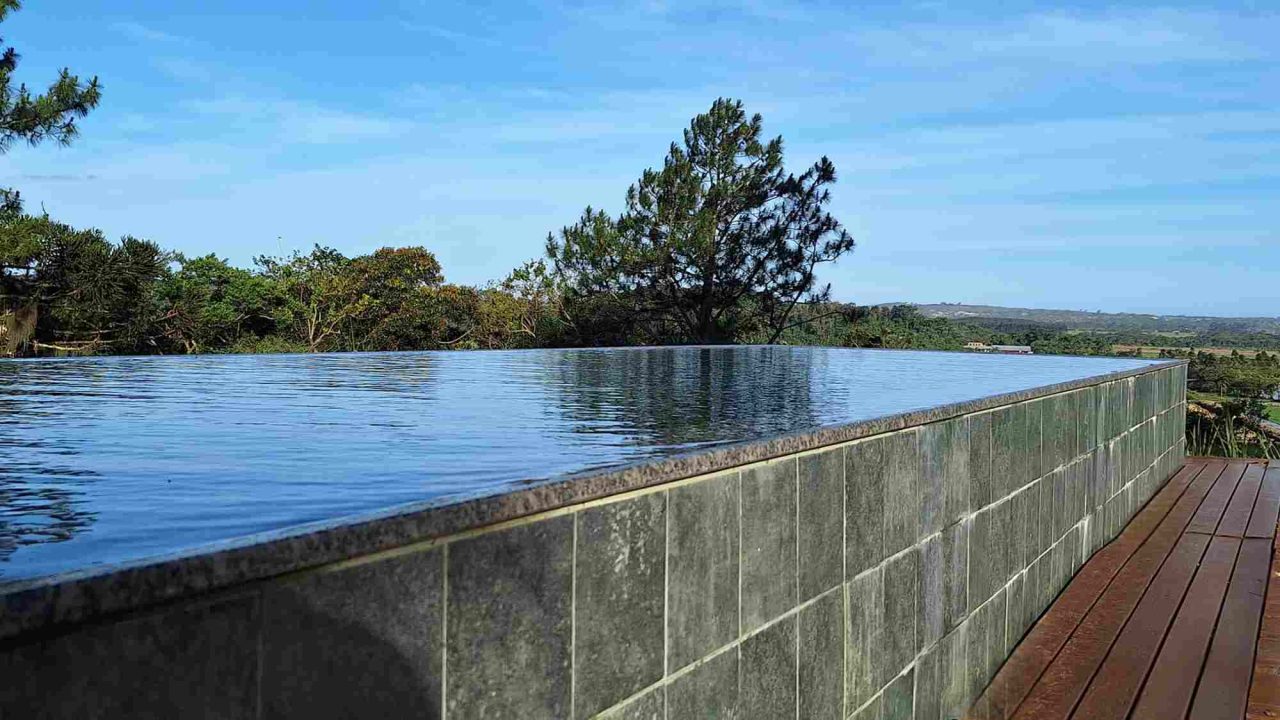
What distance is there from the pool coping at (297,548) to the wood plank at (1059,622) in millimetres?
1501

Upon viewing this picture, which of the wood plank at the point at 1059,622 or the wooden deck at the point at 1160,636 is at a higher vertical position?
the wooden deck at the point at 1160,636

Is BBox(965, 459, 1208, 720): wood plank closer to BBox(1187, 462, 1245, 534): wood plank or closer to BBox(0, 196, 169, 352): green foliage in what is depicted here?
BBox(1187, 462, 1245, 534): wood plank

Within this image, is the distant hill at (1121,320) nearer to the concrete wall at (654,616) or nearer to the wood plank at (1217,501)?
the wood plank at (1217,501)

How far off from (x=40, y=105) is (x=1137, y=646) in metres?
11.9

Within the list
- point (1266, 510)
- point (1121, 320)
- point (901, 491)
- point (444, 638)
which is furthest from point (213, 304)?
point (1121, 320)

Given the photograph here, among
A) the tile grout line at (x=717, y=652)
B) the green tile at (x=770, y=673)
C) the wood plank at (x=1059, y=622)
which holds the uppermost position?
the tile grout line at (x=717, y=652)

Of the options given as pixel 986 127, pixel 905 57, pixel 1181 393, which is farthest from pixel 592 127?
pixel 1181 393

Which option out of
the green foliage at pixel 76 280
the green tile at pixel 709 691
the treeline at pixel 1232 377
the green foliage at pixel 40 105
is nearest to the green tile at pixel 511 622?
the green tile at pixel 709 691

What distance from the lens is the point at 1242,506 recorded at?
5.33 metres

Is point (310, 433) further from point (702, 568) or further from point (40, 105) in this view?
point (40, 105)

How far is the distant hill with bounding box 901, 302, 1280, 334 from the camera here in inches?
955

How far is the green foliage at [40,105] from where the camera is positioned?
1104cm

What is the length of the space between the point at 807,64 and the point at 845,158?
2.93 meters

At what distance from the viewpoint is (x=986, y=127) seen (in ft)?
53.8
